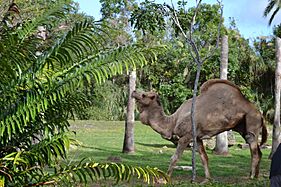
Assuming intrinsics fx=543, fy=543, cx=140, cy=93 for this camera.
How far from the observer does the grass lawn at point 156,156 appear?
33.8 ft

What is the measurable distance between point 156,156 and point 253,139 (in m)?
5.13

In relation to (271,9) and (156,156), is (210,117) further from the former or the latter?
(271,9)

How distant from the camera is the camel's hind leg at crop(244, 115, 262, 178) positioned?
10.2m

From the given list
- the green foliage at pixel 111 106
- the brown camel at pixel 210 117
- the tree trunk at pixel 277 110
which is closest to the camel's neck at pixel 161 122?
the brown camel at pixel 210 117

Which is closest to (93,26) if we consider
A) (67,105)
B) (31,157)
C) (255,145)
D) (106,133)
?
(67,105)

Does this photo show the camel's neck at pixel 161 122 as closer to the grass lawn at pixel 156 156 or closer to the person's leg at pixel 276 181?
the grass lawn at pixel 156 156

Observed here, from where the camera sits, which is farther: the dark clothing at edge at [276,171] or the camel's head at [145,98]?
the camel's head at [145,98]

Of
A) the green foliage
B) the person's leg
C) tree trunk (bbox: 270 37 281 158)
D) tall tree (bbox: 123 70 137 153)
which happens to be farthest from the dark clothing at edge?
the green foliage

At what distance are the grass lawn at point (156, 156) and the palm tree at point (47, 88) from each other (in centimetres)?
161

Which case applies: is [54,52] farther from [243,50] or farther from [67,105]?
[243,50]

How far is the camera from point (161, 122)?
34.1 ft

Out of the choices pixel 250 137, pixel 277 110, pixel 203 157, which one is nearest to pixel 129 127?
pixel 277 110

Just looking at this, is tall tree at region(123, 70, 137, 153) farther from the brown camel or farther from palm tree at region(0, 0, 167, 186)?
palm tree at region(0, 0, 167, 186)

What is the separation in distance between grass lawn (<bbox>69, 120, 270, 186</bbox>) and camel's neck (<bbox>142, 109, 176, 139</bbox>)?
89 cm
